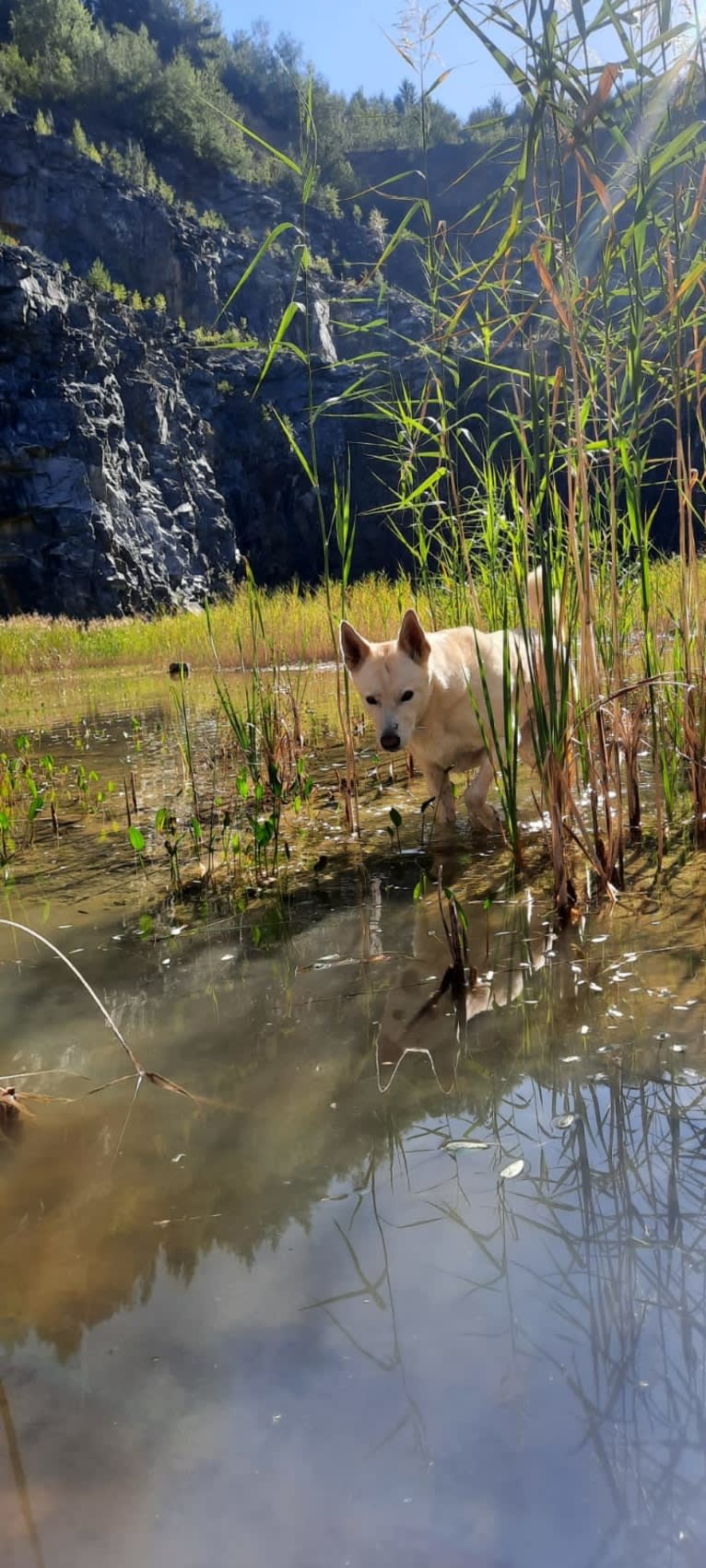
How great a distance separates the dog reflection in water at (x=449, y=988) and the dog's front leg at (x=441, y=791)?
1216mm

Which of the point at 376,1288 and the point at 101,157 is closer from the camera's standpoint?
the point at 376,1288

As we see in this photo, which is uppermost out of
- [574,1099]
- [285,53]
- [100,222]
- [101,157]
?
[285,53]

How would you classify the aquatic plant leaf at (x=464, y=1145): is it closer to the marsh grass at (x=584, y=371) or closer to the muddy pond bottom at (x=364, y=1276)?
the muddy pond bottom at (x=364, y=1276)

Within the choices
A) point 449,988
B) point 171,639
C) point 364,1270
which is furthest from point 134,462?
point 364,1270

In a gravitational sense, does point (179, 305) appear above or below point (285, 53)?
below

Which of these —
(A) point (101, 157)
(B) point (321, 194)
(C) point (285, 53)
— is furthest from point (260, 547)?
(C) point (285, 53)

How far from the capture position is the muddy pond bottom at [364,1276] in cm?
101

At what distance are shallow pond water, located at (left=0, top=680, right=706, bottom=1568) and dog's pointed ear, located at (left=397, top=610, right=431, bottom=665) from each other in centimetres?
169

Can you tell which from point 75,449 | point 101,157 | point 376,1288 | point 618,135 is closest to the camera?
point 376,1288

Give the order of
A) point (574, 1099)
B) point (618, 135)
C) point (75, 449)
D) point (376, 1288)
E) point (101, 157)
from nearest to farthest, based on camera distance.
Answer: point (376, 1288), point (574, 1099), point (618, 135), point (75, 449), point (101, 157)

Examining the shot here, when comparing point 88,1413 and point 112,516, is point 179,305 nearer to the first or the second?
point 112,516

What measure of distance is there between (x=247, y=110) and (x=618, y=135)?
Answer: 65.5 meters

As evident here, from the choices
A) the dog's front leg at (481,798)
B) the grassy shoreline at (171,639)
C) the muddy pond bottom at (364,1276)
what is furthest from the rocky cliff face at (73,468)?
the muddy pond bottom at (364,1276)

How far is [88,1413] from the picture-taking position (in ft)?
3.88
